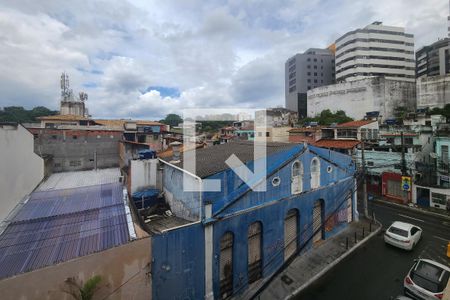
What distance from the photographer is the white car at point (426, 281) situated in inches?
362

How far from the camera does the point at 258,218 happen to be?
1084 cm

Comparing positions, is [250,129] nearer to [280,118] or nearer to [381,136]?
[280,118]

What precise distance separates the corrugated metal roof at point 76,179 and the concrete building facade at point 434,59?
68.7 metres

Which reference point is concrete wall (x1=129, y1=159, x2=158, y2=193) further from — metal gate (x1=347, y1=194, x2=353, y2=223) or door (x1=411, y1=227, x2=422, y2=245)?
door (x1=411, y1=227, x2=422, y2=245)

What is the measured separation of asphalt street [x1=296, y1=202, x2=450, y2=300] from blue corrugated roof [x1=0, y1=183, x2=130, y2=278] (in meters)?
8.67

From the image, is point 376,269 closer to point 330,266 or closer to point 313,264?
point 330,266

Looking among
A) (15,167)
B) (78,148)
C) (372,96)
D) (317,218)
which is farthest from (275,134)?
(15,167)

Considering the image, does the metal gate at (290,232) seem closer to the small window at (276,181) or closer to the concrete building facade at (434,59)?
the small window at (276,181)

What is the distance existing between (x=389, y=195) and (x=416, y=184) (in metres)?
2.87

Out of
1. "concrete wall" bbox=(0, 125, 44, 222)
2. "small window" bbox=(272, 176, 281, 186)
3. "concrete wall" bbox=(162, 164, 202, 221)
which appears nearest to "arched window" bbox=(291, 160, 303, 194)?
"small window" bbox=(272, 176, 281, 186)

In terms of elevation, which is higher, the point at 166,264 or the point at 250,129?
the point at 250,129

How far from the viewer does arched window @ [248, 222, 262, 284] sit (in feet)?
35.7

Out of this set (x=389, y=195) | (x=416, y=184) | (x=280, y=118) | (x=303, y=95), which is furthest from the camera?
(x=303, y=95)

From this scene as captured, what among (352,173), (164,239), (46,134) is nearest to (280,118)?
(352,173)
